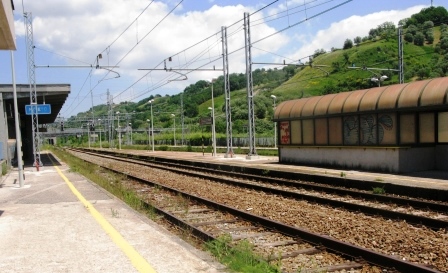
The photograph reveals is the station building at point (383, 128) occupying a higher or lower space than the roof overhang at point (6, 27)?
lower

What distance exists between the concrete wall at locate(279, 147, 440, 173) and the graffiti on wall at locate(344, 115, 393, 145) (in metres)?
0.34

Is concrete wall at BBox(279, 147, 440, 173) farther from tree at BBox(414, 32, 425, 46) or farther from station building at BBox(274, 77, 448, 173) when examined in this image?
tree at BBox(414, 32, 425, 46)

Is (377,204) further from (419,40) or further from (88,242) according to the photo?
(419,40)

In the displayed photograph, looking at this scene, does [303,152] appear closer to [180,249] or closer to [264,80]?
[180,249]

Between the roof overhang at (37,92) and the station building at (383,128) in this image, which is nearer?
the station building at (383,128)

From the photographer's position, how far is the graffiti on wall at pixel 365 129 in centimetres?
1862

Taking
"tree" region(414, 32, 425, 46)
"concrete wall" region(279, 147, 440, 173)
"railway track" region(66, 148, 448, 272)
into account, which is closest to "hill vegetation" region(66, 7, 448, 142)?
"tree" region(414, 32, 425, 46)

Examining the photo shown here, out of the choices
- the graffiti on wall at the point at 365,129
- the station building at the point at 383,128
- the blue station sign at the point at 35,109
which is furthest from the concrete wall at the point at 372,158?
the blue station sign at the point at 35,109

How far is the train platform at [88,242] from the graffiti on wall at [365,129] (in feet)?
36.7

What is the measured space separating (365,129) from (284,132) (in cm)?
665

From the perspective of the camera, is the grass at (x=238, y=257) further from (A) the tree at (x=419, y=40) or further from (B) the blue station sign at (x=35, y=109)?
(A) the tree at (x=419, y=40)

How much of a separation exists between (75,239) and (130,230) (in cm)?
104

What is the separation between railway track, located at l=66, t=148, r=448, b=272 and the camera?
20.7ft

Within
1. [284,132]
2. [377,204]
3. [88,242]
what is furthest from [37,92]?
[88,242]
